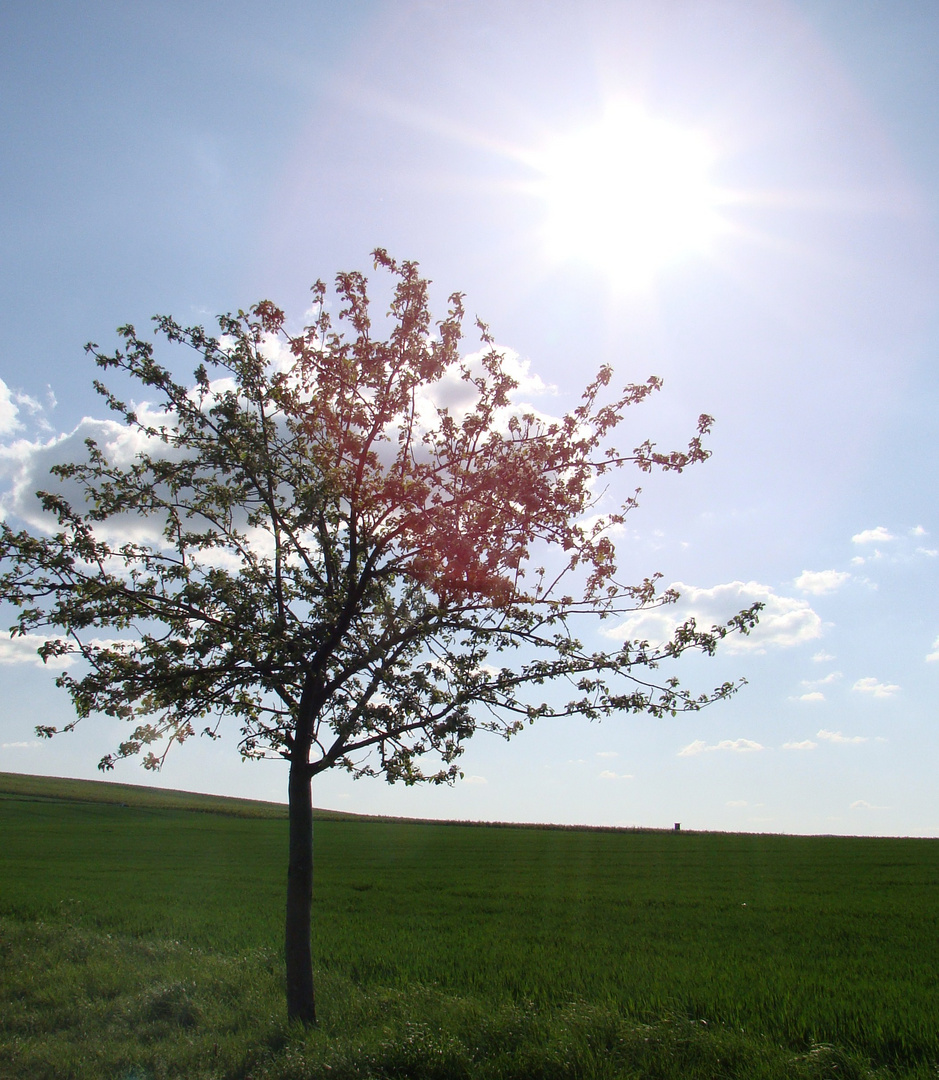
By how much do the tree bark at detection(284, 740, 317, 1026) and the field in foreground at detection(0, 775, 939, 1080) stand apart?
11.6 inches

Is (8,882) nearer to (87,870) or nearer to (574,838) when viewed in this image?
(87,870)

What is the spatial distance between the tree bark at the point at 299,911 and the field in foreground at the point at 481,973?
29cm

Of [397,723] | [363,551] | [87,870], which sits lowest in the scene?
[87,870]

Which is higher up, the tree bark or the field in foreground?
the tree bark

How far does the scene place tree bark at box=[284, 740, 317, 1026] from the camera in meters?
8.03

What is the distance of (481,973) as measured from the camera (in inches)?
486

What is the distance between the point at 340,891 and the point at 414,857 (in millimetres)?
14662

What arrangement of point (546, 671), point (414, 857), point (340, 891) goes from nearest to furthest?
point (546, 671) → point (340, 891) → point (414, 857)

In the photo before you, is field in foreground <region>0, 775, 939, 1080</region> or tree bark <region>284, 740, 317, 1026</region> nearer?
field in foreground <region>0, 775, 939, 1080</region>

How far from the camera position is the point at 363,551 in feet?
27.0

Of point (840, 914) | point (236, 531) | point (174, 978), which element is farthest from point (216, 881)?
point (236, 531)

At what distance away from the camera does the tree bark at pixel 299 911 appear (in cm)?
803

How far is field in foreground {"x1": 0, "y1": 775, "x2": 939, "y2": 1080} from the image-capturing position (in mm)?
7266

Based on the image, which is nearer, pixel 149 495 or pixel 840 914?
pixel 149 495
